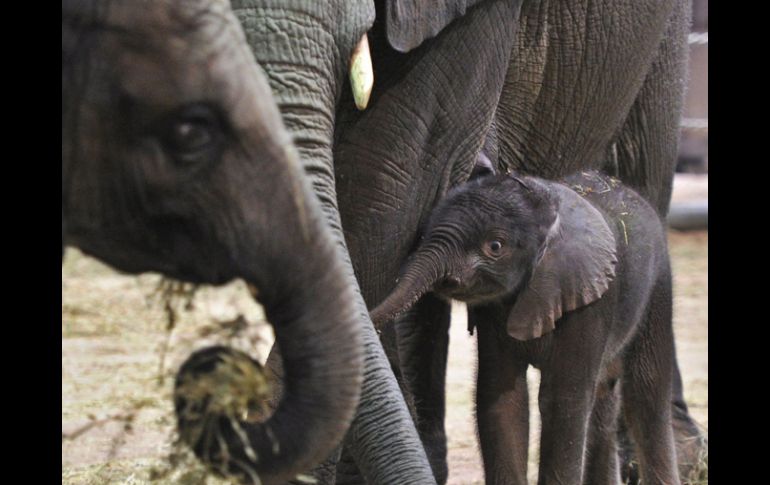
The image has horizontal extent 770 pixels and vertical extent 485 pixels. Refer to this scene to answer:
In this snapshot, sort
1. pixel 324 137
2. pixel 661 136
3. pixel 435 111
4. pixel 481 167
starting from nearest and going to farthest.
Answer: pixel 324 137 → pixel 435 111 → pixel 481 167 → pixel 661 136

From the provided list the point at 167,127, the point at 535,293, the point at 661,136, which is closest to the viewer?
the point at 167,127

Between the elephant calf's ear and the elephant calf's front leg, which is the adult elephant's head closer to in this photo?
the elephant calf's front leg

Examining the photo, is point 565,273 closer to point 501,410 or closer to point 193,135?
point 501,410

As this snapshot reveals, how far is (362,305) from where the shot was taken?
341 cm

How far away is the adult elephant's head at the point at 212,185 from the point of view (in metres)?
2.39

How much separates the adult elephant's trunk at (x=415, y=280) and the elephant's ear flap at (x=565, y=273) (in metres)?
0.23

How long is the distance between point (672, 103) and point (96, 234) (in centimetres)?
363

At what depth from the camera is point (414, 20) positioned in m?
3.83

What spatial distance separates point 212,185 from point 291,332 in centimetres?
25

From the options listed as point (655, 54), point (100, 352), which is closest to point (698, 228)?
point (100, 352)

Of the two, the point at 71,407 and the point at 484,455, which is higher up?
the point at 484,455

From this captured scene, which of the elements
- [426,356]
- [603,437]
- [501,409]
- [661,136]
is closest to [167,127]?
[501,409]
